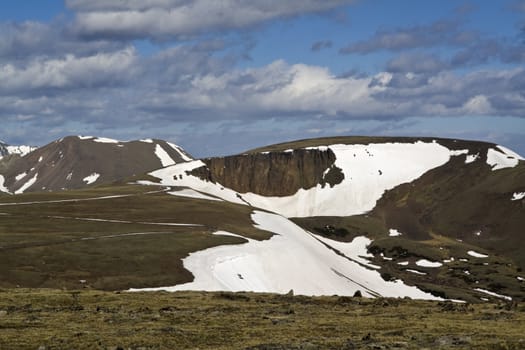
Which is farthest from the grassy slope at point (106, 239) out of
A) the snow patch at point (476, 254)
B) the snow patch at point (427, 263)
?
the snow patch at point (476, 254)

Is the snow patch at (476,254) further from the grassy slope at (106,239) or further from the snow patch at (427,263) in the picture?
the grassy slope at (106,239)

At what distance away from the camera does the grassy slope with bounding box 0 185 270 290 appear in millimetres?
84000

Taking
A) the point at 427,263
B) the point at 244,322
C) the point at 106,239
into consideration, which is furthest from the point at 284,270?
the point at 244,322

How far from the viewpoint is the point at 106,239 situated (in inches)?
4232

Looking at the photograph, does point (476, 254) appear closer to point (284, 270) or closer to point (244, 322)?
point (284, 270)

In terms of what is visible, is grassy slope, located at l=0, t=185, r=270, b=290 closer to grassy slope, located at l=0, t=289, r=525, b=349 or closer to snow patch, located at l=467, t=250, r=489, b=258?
grassy slope, located at l=0, t=289, r=525, b=349

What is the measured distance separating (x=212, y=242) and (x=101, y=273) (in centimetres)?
3069

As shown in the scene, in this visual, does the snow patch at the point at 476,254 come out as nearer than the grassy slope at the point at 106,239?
No

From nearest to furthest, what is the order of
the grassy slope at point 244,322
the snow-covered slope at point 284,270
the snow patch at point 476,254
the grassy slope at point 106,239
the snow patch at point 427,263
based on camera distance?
the grassy slope at point 244,322
the grassy slope at point 106,239
the snow-covered slope at point 284,270
the snow patch at point 427,263
the snow patch at point 476,254

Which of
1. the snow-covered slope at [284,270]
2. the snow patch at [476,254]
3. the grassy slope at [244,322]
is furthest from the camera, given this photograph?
the snow patch at [476,254]

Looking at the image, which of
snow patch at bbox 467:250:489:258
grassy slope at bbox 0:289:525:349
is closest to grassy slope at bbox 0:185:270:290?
grassy slope at bbox 0:289:525:349

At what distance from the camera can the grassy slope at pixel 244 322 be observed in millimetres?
32000

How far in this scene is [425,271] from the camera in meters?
162

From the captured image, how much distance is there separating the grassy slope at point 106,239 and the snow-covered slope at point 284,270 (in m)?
3.10
